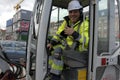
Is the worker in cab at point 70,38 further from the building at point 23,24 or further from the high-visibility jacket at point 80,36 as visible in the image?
the building at point 23,24

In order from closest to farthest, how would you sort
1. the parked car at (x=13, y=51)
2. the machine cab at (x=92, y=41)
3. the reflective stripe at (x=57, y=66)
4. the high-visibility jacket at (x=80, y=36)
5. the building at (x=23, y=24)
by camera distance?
the machine cab at (x=92, y=41)
the high-visibility jacket at (x=80, y=36)
the reflective stripe at (x=57, y=66)
the building at (x=23, y=24)
the parked car at (x=13, y=51)

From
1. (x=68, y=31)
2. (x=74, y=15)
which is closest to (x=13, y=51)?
(x=74, y=15)

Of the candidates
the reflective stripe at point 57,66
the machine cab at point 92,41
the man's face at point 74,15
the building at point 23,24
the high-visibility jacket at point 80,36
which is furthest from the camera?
the building at point 23,24

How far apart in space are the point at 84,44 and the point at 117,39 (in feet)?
1.80

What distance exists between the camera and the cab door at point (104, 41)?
314cm

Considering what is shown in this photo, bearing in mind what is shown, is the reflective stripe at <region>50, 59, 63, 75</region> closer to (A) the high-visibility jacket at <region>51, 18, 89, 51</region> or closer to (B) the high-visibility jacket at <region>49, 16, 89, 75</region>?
(B) the high-visibility jacket at <region>49, 16, 89, 75</region>

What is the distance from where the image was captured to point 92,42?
3.14 m

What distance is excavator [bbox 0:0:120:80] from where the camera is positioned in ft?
10.1

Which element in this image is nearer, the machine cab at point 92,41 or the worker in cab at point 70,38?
the machine cab at point 92,41

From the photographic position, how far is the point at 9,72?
3.70m

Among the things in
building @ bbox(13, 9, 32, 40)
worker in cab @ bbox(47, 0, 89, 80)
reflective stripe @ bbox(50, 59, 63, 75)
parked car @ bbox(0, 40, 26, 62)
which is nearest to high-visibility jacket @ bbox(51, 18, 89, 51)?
worker in cab @ bbox(47, 0, 89, 80)

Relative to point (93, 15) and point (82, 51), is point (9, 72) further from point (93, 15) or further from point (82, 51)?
point (93, 15)

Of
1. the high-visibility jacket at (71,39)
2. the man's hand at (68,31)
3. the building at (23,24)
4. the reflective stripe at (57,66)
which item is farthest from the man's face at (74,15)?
the building at (23,24)

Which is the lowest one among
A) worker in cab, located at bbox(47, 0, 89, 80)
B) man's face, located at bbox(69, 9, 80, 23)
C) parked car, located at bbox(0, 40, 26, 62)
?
parked car, located at bbox(0, 40, 26, 62)
